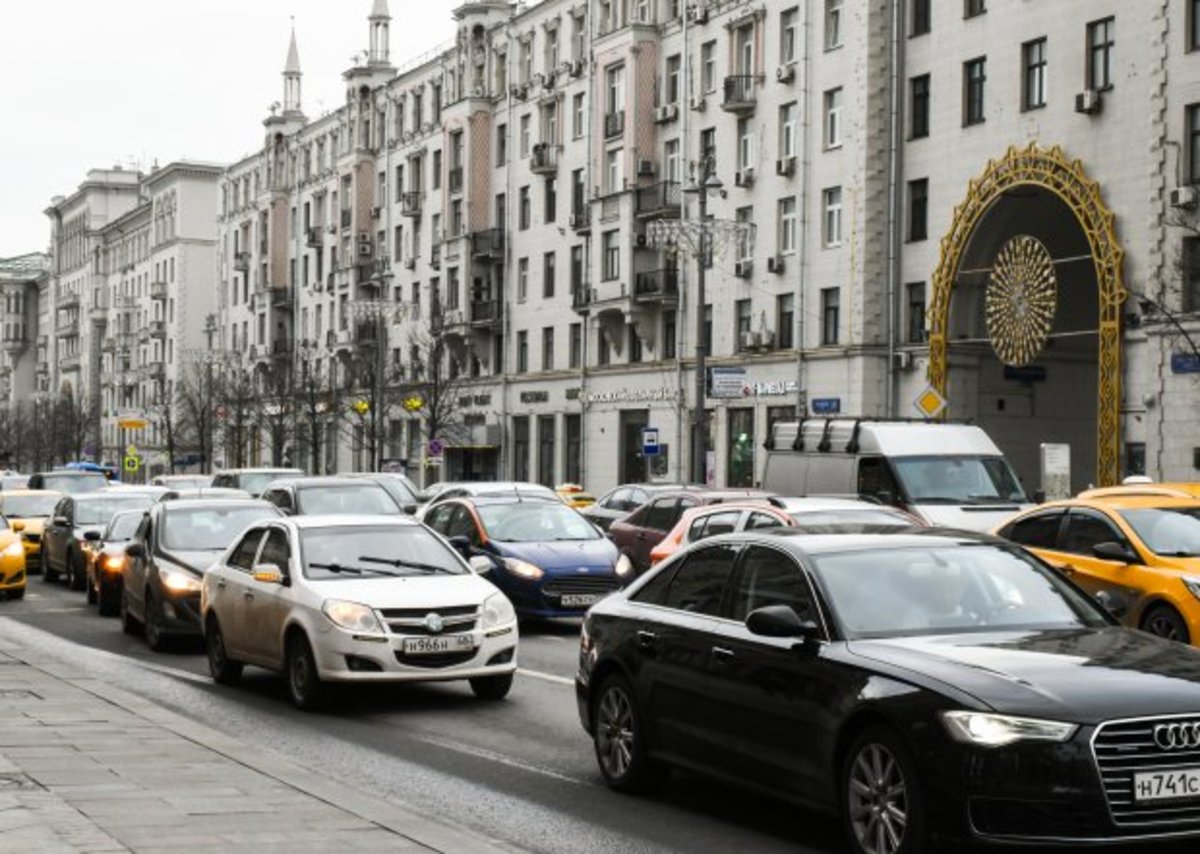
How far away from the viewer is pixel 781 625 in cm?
856

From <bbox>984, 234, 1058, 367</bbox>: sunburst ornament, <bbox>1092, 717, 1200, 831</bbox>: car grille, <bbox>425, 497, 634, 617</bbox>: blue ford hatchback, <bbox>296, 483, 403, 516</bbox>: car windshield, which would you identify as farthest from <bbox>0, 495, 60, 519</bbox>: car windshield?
<bbox>1092, 717, 1200, 831</bbox>: car grille

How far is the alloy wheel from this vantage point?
779 cm

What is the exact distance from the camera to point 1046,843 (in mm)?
A: 7355

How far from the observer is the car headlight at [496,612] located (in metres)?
14.7

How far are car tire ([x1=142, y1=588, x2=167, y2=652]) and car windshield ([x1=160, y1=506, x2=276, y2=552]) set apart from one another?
0.65 m

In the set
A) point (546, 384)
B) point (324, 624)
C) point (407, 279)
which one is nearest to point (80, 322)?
point (407, 279)

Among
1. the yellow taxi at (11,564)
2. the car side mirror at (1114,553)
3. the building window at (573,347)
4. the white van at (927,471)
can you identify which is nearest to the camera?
the car side mirror at (1114,553)

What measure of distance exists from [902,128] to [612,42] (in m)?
15.9

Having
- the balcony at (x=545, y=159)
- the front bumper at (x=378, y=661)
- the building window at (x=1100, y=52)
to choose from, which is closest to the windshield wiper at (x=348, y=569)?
the front bumper at (x=378, y=661)

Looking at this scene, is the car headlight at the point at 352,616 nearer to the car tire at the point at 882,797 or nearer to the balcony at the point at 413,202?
the car tire at the point at 882,797

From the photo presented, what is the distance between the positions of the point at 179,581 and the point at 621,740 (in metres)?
10.4

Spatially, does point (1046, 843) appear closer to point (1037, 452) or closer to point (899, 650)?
point (899, 650)

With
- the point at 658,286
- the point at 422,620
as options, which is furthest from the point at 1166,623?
the point at 658,286

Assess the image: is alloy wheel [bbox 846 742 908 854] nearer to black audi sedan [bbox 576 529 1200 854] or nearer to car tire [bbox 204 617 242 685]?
black audi sedan [bbox 576 529 1200 854]
